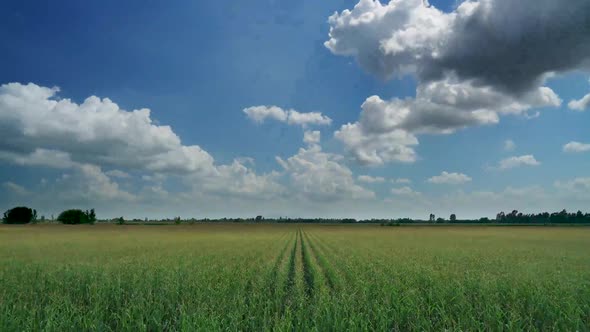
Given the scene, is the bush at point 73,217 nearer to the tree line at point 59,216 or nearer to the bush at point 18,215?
the tree line at point 59,216

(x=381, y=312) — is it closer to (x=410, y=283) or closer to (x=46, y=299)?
(x=410, y=283)

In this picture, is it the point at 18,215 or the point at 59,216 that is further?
the point at 59,216

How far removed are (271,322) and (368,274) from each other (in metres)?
9.18

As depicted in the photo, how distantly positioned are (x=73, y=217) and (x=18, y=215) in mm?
22217

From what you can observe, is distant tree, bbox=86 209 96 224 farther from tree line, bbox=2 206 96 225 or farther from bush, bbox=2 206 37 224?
bush, bbox=2 206 37 224

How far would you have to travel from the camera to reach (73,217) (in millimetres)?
176875

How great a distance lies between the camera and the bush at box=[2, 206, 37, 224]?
16200cm

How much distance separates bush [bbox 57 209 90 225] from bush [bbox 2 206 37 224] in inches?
582

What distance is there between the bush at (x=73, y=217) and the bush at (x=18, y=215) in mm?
14793

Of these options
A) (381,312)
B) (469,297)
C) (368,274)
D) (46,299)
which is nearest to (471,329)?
(381,312)

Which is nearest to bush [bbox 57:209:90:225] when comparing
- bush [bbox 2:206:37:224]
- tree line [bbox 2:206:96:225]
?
tree line [bbox 2:206:96:225]

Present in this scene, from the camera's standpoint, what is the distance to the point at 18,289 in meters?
14.1

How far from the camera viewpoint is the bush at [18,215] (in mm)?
162000

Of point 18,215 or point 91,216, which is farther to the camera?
point 91,216
